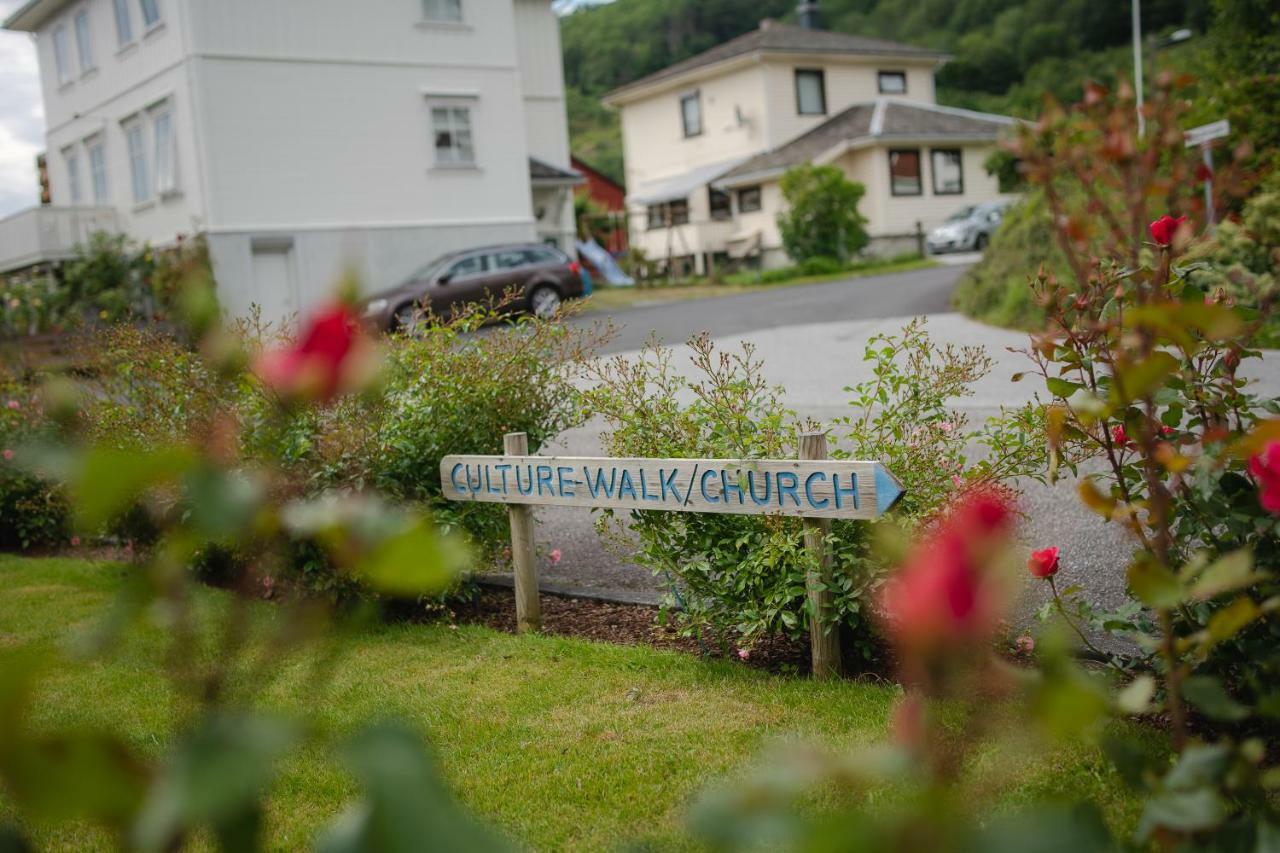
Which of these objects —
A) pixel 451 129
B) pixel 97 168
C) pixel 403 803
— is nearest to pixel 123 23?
pixel 97 168

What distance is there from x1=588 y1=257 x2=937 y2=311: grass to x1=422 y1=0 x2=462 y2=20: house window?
6.69 metres

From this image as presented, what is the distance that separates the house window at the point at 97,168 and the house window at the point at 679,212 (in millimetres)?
17245

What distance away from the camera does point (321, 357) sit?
3.12ft

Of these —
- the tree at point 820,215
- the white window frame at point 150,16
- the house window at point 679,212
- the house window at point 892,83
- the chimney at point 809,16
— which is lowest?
the tree at point 820,215

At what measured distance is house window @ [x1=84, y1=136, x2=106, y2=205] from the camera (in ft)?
91.2

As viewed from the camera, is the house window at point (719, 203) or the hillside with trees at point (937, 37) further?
the hillside with trees at point (937, 37)

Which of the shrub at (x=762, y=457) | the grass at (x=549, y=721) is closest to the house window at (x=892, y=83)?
the shrub at (x=762, y=457)

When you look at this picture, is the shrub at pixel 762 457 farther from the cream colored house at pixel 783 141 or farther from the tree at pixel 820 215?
the cream colored house at pixel 783 141

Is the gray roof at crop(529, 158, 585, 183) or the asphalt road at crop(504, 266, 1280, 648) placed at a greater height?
the gray roof at crop(529, 158, 585, 183)

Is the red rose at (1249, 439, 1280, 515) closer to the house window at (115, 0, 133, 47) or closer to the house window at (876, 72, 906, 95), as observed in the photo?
the house window at (115, 0, 133, 47)

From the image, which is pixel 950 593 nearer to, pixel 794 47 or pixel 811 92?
pixel 794 47

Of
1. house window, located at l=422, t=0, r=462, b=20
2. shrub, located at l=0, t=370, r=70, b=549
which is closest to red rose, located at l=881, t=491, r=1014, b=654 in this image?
shrub, located at l=0, t=370, r=70, b=549

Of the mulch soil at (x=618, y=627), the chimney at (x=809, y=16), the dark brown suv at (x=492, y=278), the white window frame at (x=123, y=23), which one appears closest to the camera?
the mulch soil at (x=618, y=627)

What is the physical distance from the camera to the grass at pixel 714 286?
2664 cm
